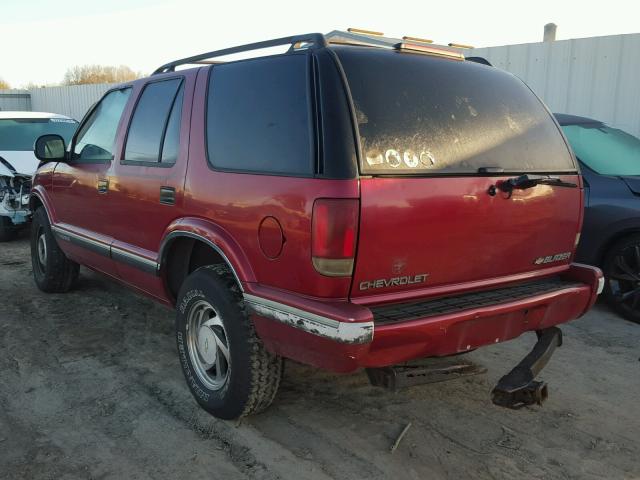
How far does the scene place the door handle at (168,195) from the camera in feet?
10.8

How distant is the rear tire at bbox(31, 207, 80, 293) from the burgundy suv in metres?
2.05

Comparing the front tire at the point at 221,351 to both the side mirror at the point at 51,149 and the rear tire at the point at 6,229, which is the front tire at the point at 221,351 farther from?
the rear tire at the point at 6,229

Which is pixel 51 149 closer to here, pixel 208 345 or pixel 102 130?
pixel 102 130

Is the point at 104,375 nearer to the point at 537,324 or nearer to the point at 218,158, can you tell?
the point at 218,158

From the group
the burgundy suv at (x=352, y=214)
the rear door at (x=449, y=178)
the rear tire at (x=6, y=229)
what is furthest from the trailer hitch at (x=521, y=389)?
the rear tire at (x=6, y=229)

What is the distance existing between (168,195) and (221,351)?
941 mm

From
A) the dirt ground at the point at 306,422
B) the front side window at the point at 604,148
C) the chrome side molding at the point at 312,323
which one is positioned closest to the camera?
the chrome side molding at the point at 312,323

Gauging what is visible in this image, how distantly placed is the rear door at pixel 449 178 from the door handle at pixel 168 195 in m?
1.27

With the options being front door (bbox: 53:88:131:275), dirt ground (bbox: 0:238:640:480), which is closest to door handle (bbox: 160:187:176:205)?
front door (bbox: 53:88:131:275)

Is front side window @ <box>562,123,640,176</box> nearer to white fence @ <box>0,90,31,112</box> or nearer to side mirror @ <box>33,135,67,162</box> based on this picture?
side mirror @ <box>33,135,67,162</box>

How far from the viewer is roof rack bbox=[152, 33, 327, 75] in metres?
2.75

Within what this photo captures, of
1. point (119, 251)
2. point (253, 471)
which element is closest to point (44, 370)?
point (119, 251)

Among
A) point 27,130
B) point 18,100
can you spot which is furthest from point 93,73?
point 27,130

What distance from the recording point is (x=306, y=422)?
317 cm
